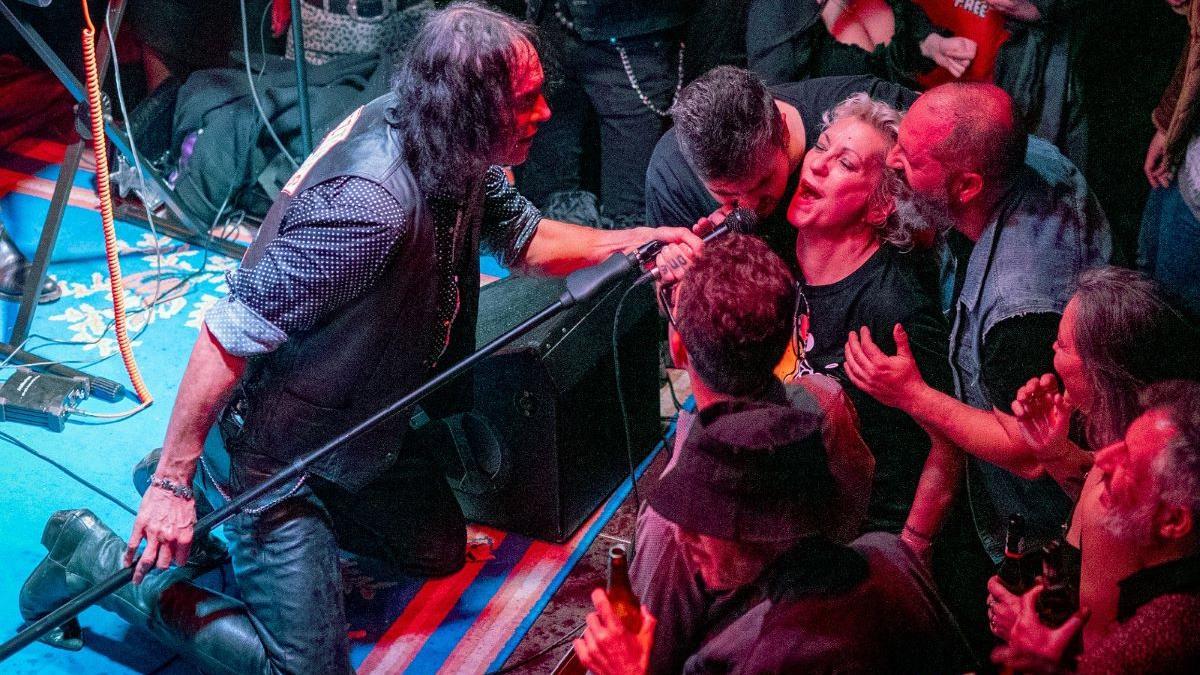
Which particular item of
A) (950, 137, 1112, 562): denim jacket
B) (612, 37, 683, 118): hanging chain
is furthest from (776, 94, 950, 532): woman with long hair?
(612, 37, 683, 118): hanging chain

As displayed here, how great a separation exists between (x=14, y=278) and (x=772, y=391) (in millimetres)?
3690

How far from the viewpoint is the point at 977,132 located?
272cm

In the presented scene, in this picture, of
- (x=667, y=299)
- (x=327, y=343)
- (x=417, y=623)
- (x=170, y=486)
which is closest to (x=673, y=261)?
(x=667, y=299)

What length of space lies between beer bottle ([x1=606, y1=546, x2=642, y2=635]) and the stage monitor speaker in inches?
45.1

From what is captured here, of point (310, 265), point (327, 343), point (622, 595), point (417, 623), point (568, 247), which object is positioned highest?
point (310, 265)

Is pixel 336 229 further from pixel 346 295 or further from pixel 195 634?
pixel 195 634

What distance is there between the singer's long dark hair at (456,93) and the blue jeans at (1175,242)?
236cm

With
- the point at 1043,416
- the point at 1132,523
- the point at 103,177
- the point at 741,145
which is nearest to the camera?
the point at 1132,523

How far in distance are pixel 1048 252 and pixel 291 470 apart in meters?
1.92

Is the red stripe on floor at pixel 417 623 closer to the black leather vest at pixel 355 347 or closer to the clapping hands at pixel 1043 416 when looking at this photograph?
the black leather vest at pixel 355 347

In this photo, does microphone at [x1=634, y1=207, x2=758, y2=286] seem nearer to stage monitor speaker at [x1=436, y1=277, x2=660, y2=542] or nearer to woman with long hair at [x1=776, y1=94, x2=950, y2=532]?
woman with long hair at [x1=776, y1=94, x2=950, y2=532]

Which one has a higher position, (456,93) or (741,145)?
(456,93)

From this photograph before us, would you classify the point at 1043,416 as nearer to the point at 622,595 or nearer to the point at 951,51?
the point at 622,595

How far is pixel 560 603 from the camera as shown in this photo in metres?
3.21
